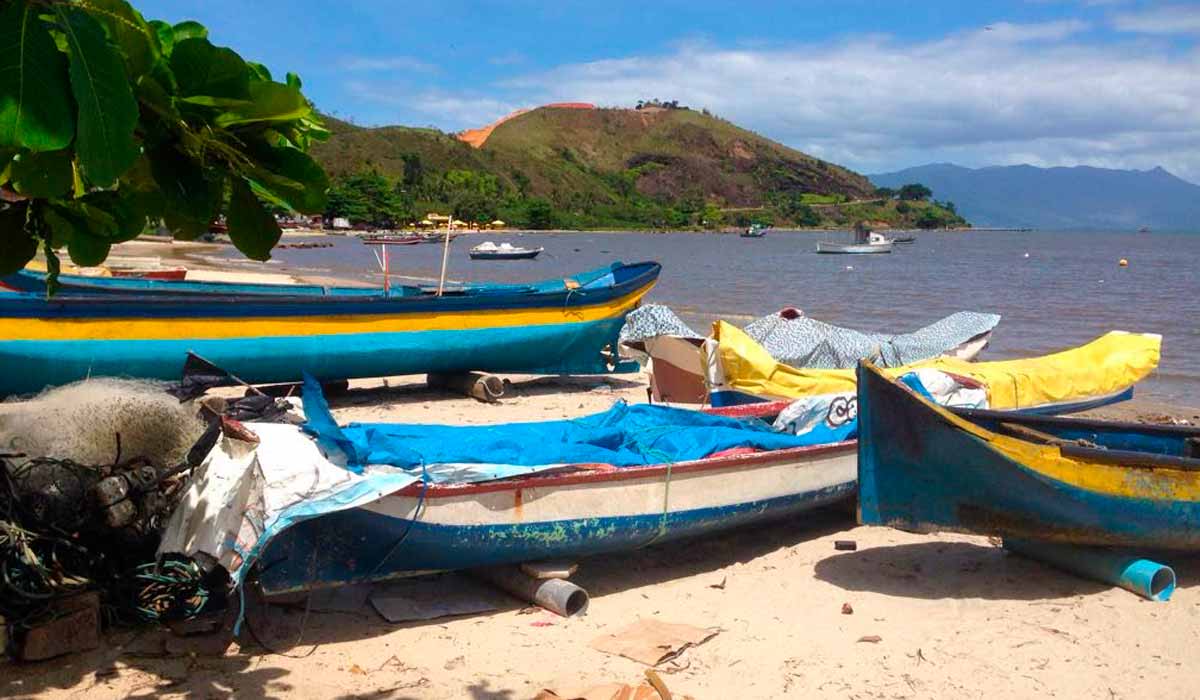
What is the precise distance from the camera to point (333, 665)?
475cm

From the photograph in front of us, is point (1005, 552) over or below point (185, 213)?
below

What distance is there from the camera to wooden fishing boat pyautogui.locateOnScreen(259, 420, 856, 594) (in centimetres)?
485

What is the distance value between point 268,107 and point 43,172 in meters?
0.44

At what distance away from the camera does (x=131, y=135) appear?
180cm

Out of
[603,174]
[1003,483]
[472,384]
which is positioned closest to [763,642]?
[1003,483]

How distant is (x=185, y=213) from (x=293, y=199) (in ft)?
0.76

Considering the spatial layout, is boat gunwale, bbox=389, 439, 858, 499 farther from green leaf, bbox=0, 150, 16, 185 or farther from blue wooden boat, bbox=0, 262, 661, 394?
blue wooden boat, bbox=0, 262, 661, 394

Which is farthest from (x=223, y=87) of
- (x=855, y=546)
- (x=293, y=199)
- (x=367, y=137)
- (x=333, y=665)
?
(x=367, y=137)

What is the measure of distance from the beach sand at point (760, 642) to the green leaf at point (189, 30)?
313cm

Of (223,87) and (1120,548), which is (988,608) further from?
(223,87)

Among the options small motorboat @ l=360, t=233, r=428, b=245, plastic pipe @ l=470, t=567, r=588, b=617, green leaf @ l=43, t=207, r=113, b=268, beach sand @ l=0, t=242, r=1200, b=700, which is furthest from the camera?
small motorboat @ l=360, t=233, r=428, b=245

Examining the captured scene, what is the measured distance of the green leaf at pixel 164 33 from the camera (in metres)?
2.14

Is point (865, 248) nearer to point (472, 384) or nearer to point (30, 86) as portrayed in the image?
point (472, 384)

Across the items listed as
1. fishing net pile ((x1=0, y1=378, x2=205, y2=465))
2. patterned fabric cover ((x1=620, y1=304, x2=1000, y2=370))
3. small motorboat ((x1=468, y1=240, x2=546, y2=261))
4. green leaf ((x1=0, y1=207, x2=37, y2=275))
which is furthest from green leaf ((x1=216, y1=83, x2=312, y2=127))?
small motorboat ((x1=468, y1=240, x2=546, y2=261))
